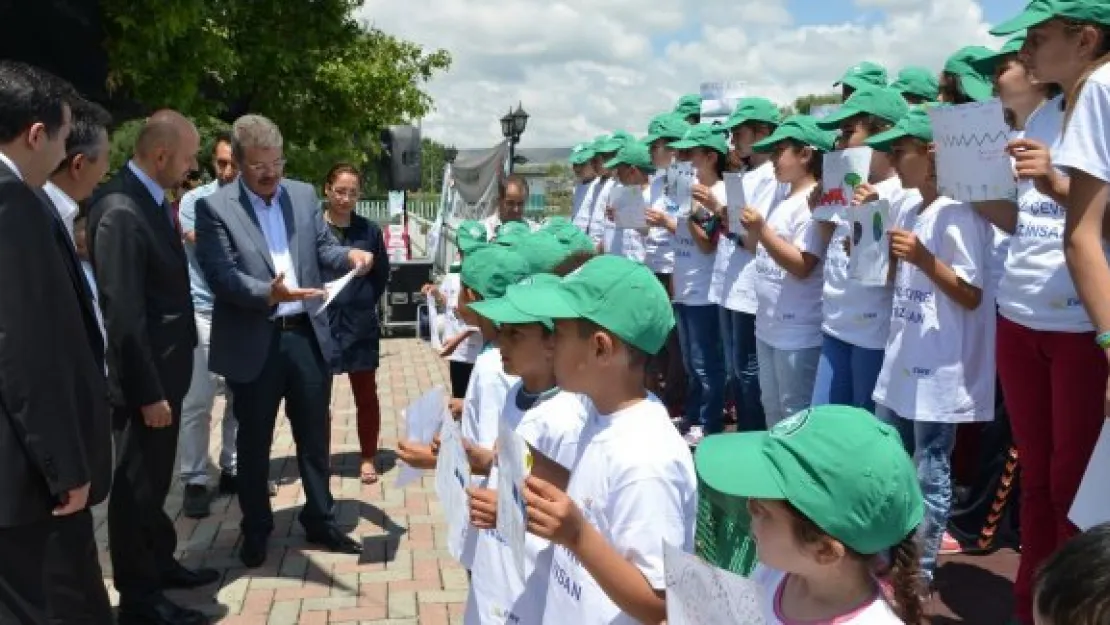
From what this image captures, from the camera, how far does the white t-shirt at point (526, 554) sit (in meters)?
2.28

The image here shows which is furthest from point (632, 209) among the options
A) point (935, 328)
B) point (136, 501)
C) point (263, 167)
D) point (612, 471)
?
point (612, 471)

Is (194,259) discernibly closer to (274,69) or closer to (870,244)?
(870,244)

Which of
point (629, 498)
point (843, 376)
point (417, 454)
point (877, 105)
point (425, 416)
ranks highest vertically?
point (877, 105)

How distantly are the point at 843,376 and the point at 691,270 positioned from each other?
1.97 m

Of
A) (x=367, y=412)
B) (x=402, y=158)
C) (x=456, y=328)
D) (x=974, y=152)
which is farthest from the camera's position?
(x=402, y=158)

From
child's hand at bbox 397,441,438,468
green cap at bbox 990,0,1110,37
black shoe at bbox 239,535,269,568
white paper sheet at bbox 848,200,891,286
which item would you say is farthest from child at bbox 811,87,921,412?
black shoe at bbox 239,535,269,568

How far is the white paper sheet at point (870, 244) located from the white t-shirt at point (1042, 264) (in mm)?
614

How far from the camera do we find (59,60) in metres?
6.65

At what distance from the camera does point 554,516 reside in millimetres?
1725

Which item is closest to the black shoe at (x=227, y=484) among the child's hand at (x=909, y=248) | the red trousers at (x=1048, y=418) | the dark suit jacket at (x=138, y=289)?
the dark suit jacket at (x=138, y=289)

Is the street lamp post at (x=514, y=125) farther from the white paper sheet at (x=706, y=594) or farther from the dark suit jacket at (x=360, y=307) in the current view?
the white paper sheet at (x=706, y=594)

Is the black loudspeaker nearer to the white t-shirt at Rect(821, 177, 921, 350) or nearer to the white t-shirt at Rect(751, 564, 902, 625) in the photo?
the white t-shirt at Rect(821, 177, 921, 350)

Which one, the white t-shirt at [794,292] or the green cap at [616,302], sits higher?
the green cap at [616,302]

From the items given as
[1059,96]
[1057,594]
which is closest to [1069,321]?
[1059,96]
